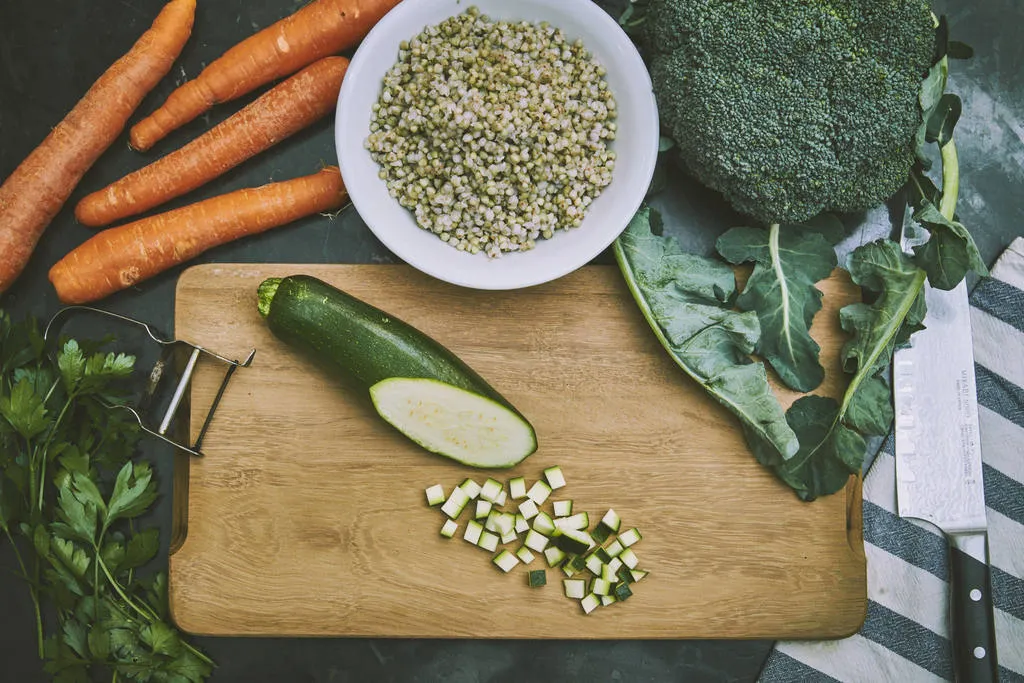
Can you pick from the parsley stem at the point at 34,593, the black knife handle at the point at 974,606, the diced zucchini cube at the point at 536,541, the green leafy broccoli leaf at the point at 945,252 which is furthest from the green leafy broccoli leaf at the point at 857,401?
the parsley stem at the point at 34,593

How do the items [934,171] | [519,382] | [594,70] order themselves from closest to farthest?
[594,70] → [519,382] → [934,171]

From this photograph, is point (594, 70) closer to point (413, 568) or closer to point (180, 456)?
point (413, 568)

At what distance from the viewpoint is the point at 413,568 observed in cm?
166

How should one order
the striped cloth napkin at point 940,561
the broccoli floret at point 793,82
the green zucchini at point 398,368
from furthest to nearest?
the striped cloth napkin at point 940,561
the green zucchini at point 398,368
the broccoli floret at point 793,82

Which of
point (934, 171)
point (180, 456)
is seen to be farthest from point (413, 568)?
point (934, 171)

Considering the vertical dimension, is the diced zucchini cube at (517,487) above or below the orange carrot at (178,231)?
below

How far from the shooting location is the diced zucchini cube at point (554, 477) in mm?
1654

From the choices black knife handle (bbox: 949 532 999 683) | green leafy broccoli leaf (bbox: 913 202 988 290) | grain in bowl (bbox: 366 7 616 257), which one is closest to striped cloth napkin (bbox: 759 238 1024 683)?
black knife handle (bbox: 949 532 999 683)

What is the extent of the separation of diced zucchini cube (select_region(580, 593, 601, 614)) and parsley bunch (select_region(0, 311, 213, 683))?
871mm

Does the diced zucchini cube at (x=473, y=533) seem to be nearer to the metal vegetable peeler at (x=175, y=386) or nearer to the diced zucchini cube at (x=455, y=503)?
the diced zucchini cube at (x=455, y=503)

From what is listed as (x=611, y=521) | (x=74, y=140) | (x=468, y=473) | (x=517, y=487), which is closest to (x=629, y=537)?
(x=611, y=521)

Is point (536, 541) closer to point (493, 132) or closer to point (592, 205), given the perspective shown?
point (592, 205)

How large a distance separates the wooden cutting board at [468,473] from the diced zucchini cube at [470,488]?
0.09 ft

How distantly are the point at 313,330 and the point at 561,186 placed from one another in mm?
604
